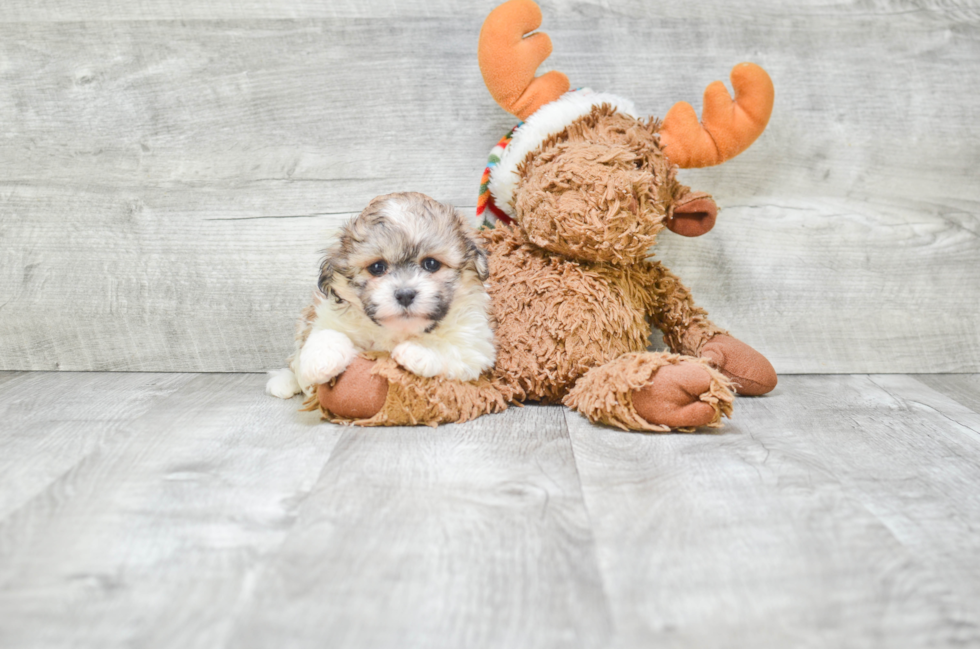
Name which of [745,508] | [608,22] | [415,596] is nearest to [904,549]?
[745,508]

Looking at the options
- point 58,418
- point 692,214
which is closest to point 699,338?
point 692,214

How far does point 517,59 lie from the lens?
171 cm

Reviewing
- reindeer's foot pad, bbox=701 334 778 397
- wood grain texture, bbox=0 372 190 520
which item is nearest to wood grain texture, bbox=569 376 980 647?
reindeer's foot pad, bbox=701 334 778 397

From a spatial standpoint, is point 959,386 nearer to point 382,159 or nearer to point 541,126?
point 541,126

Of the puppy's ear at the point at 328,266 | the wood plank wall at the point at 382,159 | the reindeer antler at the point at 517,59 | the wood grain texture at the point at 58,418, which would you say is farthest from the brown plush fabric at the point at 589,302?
the wood grain texture at the point at 58,418

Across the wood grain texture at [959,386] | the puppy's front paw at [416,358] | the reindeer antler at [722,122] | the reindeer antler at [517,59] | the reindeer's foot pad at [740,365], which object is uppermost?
the reindeer antler at [517,59]

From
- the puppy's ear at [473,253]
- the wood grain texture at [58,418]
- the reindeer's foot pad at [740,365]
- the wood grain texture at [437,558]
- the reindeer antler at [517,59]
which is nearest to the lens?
the wood grain texture at [437,558]

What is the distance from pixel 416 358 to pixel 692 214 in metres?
0.73

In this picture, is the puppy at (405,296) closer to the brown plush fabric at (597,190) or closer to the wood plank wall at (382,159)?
the brown plush fabric at (597,190)

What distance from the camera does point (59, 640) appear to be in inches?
32.0

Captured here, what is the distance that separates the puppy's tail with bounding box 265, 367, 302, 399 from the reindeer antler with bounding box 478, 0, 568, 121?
0.83 meters

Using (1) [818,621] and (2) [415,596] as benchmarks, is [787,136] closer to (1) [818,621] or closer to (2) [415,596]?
Result: (1) [818,621]

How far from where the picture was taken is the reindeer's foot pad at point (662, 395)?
148 cm

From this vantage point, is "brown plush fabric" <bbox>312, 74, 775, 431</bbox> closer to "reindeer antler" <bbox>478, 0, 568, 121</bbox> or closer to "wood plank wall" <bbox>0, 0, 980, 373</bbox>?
"reindeer antler" <bbox>478, 0, 568, 121</bbox>
